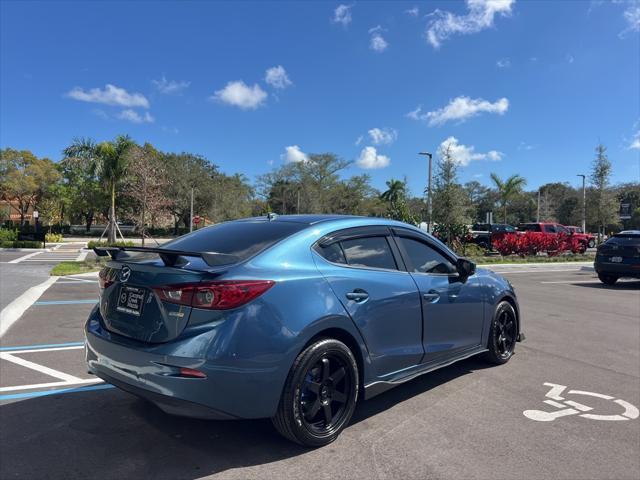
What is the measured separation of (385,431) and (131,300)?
6.86 feet

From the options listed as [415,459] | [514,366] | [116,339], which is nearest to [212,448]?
[116,339]

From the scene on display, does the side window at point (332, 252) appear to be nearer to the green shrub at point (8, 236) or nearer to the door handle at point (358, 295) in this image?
the door handle at point (358, 295)

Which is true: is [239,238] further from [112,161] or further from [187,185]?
[187,185]

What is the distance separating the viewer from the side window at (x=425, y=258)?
4211mm

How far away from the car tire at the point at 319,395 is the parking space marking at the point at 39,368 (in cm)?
269

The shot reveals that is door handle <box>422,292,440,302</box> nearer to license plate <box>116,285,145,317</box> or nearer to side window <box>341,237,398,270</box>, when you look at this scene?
side window <box>341,237,398,270</box>

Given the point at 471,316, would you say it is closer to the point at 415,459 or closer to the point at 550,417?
the point at 550,417

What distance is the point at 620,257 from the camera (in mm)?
14070

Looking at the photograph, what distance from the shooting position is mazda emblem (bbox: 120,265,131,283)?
10.7 feet

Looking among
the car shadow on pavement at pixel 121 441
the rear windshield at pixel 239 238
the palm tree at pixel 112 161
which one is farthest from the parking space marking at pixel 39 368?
the palm tree at pixel 112 161

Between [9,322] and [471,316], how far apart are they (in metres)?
6.81

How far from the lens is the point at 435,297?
4.17 m

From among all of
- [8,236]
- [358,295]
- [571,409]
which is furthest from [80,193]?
[571,409]

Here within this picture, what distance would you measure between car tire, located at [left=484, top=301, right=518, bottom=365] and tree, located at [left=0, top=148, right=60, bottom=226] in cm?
5546
